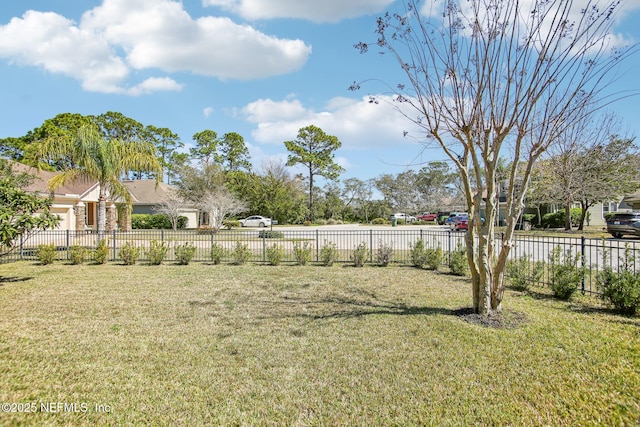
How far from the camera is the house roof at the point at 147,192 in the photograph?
34562mm

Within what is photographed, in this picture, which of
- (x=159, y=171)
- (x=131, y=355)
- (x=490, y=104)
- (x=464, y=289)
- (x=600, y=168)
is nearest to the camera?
(x=131, y=355)

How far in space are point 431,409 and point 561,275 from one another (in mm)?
5461

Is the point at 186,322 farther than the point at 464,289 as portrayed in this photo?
No

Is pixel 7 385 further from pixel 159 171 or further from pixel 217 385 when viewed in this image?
pixel 159 171

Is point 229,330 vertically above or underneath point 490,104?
underneath

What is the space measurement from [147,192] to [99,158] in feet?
70.7

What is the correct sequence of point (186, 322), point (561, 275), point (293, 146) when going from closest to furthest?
1. point (186, 322)
2. point (561, 275)
3. point (293, 146)

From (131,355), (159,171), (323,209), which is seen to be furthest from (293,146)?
(131,355)

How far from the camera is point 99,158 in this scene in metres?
16.4

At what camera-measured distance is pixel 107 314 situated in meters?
6.07

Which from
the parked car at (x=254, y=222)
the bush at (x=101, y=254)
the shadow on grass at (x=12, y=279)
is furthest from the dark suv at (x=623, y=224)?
the parked car at (x=254, y=222)

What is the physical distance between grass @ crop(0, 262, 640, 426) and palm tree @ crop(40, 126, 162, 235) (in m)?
10.5

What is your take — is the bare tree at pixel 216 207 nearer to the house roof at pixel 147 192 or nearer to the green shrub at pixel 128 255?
the house roof at pixel 147 192

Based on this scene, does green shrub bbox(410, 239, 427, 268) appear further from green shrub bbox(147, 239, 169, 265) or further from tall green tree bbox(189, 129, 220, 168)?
tall green tree bbox(189, 129, 220, 168)
